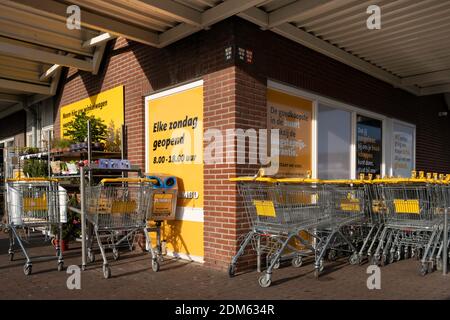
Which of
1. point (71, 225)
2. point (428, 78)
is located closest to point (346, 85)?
point (428, 78)

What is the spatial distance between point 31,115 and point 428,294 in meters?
11.4

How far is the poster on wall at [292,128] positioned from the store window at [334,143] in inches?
16.8

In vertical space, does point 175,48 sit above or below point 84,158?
above

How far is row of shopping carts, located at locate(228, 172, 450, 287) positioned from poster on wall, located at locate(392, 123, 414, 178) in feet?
10.7

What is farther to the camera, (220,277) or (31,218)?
(31,218)

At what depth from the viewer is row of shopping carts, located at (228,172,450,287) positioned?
518 centimetres

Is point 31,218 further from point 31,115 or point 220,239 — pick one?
point 31,115

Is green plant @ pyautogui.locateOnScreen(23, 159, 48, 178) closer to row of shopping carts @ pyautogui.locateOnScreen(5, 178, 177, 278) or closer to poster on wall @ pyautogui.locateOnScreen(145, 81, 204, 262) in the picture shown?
row of shopping carts @ pyautogui.locateOnScreen(5, 178, 177, 278)

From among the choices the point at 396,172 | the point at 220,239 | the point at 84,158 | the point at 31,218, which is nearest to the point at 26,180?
the point at 31,218

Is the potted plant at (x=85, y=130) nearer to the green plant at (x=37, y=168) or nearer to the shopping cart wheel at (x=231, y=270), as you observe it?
the green plant at (x=37, y=168)

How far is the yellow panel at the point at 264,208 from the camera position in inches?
198

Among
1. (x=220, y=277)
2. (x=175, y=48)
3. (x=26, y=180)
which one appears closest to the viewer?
(x=220, y=277)

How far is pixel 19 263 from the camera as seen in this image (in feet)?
20.5

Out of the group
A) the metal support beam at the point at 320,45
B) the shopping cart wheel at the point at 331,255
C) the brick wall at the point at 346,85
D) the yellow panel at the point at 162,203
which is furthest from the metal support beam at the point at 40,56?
the shopping cart wheel at the point at 331,255
